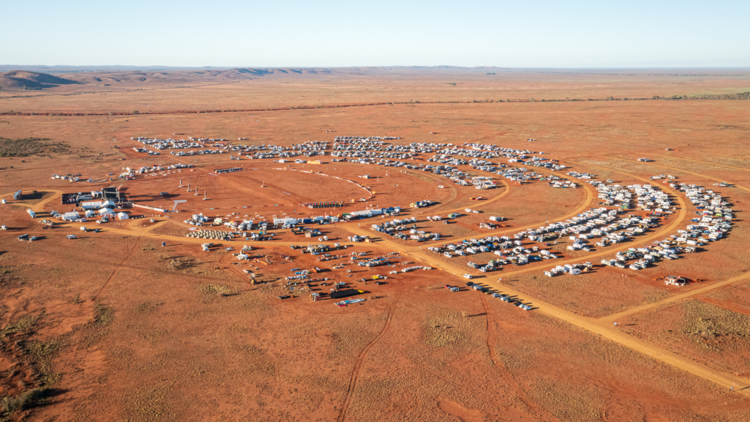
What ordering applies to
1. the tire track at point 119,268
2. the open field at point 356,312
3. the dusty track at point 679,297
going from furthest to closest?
the tire track at point 119,268 < the dusty track at point 679,297 < the open field at point 356,312

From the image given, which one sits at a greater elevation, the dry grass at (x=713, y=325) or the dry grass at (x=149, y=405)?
the dry grass at (x=713, y=325)

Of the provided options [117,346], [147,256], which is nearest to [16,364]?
[117,346]

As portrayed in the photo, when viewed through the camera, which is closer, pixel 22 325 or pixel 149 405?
pixel 149 405

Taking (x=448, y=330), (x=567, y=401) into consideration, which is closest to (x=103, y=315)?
(x=448, y=330)

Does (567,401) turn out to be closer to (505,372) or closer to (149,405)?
(505,372)

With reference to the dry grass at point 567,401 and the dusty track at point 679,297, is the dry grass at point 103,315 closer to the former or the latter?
the dry grass at point 567,401

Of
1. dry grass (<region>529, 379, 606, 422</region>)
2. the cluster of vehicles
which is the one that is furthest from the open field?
the cluster of vehicles

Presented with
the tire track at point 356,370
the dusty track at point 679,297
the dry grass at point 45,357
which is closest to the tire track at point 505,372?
the tire track at point 356,370

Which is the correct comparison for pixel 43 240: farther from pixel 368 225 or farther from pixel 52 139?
pixel 52 139

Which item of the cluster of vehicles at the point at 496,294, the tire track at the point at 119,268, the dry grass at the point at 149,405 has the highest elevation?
the cluster of vehicles at the point at 496,294
